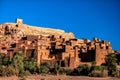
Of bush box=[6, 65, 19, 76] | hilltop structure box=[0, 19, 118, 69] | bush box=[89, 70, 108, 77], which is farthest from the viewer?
hilltop structure box=[0, 19, 118, 69]

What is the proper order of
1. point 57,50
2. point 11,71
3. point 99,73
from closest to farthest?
point 99,73 → point 11,71 → point 57,50

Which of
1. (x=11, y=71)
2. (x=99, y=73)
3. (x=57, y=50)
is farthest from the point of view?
(x=57, y=50)

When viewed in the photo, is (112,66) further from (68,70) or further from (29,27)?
(29,27)

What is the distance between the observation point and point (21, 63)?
47.0 metres

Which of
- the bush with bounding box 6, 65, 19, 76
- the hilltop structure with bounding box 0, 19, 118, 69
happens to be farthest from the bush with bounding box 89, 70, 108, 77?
the bush with bounding box 6, 65, 19, 76

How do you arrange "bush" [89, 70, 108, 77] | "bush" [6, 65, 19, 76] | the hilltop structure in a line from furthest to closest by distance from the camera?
the hilltop structure, "bush" [6, 65, 19, 76], "bush" [89, 70, 108, 77]

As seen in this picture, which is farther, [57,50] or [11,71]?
[57,50]

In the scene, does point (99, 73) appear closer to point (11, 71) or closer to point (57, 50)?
point (57, 50)

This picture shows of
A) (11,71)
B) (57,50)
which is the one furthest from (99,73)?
(11,71)

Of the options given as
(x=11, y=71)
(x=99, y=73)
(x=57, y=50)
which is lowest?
(x=99, y=73)

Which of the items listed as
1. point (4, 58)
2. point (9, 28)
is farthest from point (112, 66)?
point (9, 28)

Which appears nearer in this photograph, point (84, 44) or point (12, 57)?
point (12, 57)

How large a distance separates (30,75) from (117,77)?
9.84 m

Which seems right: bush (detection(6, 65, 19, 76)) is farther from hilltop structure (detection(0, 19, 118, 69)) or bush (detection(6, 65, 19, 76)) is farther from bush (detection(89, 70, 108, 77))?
bush (detection(89, 70, 108, 77))
